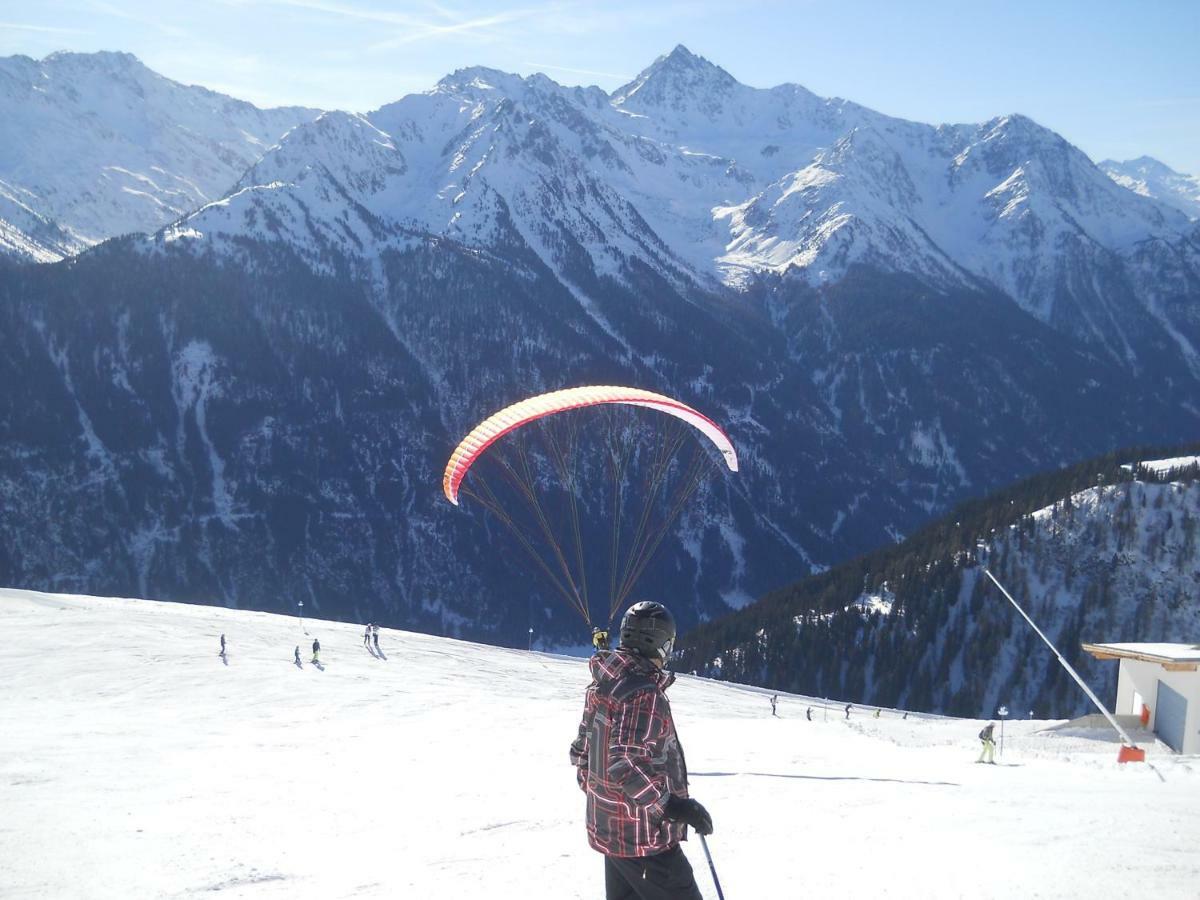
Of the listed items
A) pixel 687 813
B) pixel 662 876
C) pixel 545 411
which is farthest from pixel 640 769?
pixel 545 411

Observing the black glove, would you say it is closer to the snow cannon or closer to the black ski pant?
the black ski pant

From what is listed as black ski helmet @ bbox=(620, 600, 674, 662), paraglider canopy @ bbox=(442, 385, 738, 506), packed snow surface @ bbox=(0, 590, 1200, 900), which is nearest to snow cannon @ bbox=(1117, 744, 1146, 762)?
packed snow surface @ bbox=(0, 590, 1200, 900)

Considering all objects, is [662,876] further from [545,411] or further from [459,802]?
[545,411]

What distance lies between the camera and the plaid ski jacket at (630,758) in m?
7.68

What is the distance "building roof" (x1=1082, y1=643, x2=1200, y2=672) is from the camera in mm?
34125

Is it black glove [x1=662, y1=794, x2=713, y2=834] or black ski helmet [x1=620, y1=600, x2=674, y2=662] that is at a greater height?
black ski helmet [x1=620, y1=600, x2=674, y2=662]

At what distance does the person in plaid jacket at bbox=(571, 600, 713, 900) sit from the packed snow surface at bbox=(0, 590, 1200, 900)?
396 centimetres

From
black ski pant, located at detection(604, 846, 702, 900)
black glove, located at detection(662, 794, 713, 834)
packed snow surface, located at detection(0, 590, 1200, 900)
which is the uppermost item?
black glove, located at detection(662, 794, 713, 834)

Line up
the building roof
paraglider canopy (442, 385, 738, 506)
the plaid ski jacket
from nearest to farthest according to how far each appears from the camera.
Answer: the plaid ski jacket
paraglider canopy (442, 385, 738, 506)
the building roof

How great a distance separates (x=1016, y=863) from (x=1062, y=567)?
89.1m

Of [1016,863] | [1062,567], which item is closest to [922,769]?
[1016,863]

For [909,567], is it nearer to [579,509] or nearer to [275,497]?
[579,509]

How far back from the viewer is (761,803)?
16703 millimetres

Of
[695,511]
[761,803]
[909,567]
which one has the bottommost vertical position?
[761,803]
